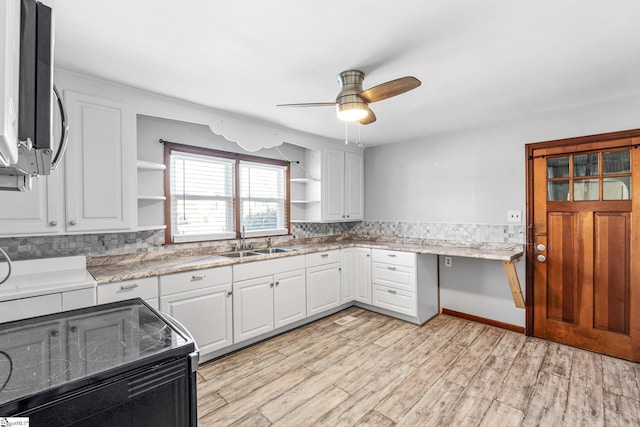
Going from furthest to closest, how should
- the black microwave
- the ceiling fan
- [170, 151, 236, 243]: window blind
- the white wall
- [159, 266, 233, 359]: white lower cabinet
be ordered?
[170, 151, 236, 243]: window blind → the white wall → [159, 266, 233, 359]: white lower cabinet → the ceiling fan → the black microwave

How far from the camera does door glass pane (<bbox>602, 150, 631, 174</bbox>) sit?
8.91 ft

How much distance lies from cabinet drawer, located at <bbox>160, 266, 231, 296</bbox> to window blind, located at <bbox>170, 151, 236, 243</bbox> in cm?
66

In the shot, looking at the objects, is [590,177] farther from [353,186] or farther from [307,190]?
[307,190]

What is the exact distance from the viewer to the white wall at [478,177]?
2.94 metres

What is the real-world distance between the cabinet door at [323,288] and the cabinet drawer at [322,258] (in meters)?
0.05

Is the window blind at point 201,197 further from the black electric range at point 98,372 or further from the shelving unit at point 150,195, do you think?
the black electric range at point 98,372

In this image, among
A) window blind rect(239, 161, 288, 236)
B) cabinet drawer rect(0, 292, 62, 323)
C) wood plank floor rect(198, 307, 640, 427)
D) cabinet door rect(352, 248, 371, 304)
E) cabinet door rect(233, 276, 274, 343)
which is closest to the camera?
cabinet drawer rect(0, 292, 62, 323)

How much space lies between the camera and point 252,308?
294 centimetres

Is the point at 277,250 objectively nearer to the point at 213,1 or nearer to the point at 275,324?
the point at 275,324

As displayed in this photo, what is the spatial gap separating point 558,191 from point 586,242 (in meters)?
0.54

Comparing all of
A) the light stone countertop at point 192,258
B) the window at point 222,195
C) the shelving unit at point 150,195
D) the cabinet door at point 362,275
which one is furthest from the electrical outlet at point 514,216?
the shelving unit at point 150,195

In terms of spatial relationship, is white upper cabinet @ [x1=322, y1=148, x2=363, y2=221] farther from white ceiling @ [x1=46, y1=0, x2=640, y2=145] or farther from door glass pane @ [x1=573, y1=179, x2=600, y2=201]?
door glass pane @ [x1=573, y1=179, x2=600, y2=201]

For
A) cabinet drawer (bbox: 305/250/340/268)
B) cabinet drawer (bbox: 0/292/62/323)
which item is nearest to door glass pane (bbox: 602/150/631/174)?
cabinet drawer (bbox: 305/250/340/268)

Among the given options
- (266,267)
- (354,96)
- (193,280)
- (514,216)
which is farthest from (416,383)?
(354,96)
